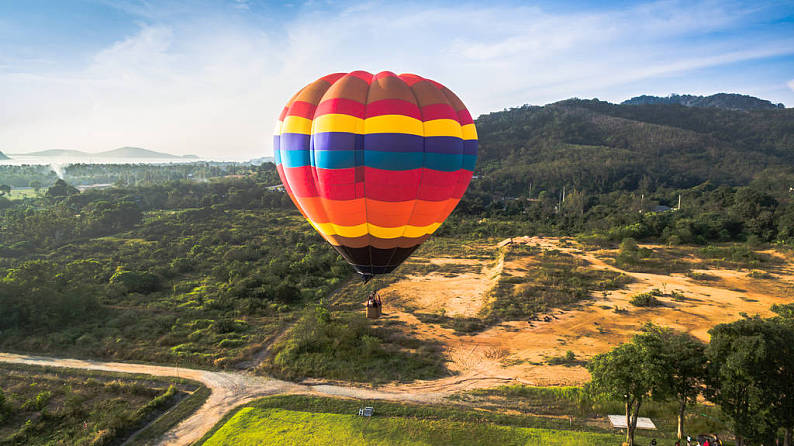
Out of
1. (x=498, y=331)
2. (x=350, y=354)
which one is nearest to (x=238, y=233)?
(x=350, y=354)

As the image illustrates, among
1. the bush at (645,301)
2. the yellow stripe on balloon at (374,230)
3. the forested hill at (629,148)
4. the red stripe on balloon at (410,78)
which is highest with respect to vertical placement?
the forested hill at (629,148)

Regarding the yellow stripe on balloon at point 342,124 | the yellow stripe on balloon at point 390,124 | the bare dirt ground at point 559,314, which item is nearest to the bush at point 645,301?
the bare dirt ground at point 559,314

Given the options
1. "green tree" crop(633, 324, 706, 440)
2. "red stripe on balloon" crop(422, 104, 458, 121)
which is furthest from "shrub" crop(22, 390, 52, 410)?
"green tree" crop(633, 324, 706, 440)

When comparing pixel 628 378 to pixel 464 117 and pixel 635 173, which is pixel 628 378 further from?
pixel 635 173

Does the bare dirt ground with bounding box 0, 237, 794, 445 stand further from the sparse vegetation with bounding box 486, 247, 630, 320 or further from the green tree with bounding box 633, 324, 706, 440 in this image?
the green tree with bounding box 633, 324, 706, 440

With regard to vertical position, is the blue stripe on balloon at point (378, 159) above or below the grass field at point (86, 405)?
above

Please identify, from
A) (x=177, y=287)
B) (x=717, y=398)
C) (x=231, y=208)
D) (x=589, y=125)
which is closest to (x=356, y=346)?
(x=717, y=398)

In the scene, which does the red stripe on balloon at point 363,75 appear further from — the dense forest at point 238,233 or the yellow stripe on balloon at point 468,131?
the dense forest at point 238,233
